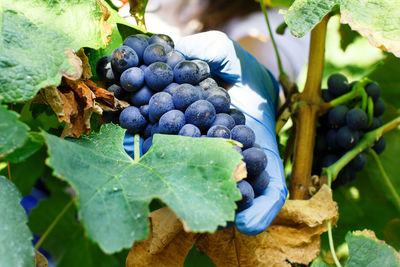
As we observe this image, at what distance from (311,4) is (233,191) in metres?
0.31

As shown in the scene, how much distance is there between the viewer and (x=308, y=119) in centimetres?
81

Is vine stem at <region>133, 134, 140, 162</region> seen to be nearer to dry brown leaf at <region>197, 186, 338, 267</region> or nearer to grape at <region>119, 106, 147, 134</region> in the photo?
grape at <region>119, 106, 147, 134</region>

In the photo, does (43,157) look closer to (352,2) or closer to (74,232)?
(74,232)

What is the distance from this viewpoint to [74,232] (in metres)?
1.13

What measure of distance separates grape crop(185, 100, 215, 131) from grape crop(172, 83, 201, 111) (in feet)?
0.03

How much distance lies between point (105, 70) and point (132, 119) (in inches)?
3.6

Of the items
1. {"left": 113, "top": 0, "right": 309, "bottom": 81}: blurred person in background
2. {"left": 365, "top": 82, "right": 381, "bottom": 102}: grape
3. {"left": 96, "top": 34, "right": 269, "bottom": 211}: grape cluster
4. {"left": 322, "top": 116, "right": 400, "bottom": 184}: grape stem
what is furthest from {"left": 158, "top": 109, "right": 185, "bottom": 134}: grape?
{"left": 113, "top": 0, "right": 309, "bottom": 81}: blurred person in background

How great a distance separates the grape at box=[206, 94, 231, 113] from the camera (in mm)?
560

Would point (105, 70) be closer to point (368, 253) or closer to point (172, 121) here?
point (172, 121)

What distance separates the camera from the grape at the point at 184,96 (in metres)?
0.55

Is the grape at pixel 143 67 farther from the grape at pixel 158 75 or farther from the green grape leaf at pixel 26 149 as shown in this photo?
the green grape leaf at pixel 26 149

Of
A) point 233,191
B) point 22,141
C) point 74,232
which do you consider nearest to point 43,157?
point 74,232

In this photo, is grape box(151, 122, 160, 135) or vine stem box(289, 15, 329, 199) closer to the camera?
grape box(151, 122, 160, 135)

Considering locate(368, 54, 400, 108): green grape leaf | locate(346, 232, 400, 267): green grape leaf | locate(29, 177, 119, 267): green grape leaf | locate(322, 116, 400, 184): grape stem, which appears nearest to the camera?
locate(346, 232, 400, 267): green grape leaf
